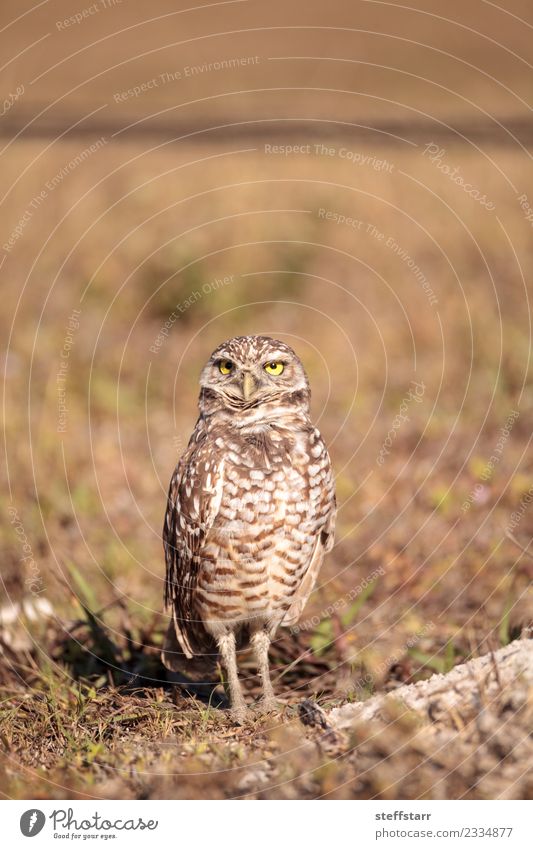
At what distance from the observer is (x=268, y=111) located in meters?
11.2

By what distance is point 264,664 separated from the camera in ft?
14.0

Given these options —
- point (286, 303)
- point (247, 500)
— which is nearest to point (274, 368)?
point (247, 500)

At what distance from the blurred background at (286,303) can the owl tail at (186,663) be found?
16 cm

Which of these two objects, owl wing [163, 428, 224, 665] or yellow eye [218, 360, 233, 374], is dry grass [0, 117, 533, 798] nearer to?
owl wing [163, 428, 224, 665]

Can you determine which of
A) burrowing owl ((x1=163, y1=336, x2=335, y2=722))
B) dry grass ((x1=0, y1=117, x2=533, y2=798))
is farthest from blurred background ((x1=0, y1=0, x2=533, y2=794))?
burrowing owl ((x1=163, y1=336, x2=335, y2=722))

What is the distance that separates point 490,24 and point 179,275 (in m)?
4.81

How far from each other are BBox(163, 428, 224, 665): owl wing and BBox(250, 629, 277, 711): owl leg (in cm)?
28

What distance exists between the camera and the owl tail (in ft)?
14.8

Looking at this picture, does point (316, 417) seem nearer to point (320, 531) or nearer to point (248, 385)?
point (320, 531)

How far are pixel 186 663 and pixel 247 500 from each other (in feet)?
3.64

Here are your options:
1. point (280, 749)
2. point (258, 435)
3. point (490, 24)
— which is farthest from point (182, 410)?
point (490, 24)

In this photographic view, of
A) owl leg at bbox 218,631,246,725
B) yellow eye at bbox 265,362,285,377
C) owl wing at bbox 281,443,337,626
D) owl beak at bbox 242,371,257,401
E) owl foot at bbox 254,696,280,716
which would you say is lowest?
owl foot at bbox 254,696,280,716

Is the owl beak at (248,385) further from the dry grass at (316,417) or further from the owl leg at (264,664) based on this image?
the dry grass at (316,417)

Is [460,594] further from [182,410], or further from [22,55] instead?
[22,55]
